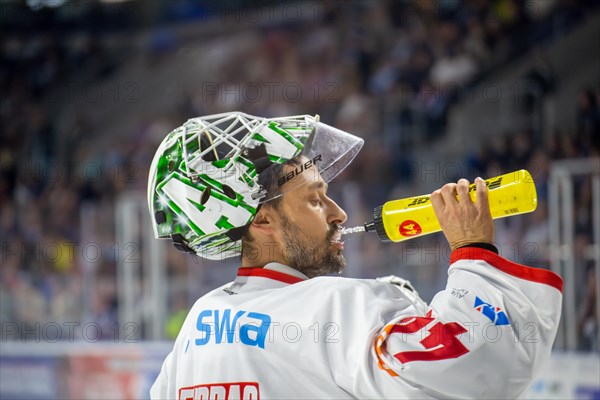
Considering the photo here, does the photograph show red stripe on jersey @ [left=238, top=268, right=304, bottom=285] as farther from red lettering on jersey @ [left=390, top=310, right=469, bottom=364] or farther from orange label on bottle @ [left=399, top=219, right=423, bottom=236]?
red lettering on jersey @ [left=390, top=310, right=469, bottom=364]

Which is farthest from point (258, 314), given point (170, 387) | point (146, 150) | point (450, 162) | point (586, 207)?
point (146, 150)

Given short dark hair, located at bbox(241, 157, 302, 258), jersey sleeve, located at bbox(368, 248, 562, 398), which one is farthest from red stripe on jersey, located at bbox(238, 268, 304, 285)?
jersey sleeve, located at bbox(368, 248, 562, 398)

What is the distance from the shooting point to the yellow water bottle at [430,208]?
1737 mm

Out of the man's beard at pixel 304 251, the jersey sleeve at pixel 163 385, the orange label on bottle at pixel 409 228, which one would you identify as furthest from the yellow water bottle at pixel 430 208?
the jersey sleeve at pixel 163 385

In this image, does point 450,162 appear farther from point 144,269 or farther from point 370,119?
point 144,269

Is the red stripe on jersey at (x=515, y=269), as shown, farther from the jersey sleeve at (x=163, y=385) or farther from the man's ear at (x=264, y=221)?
the jersey sleeve at (x=163, y=385)

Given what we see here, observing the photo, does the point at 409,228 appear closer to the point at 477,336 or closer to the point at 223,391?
the point at 477,336

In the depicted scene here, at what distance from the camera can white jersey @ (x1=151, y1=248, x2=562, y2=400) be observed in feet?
5.28

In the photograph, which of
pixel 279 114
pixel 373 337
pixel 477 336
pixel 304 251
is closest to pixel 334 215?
pixel 304 251

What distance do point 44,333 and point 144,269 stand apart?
1.22 metres

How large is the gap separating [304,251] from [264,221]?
12 centimetres

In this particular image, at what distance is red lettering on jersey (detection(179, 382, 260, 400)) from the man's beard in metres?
0.30

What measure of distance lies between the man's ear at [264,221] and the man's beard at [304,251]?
3 cm

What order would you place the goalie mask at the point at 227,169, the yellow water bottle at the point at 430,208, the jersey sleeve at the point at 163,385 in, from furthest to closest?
the jersey sleeve at the point at 163,385
the goalie mask at the point at 227,169
the yellow water bottle at the point at 430,208
